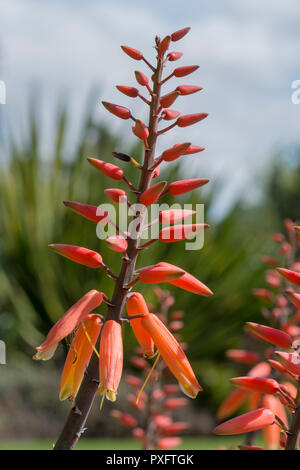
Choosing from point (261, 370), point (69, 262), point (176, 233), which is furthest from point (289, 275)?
point (69, 262)

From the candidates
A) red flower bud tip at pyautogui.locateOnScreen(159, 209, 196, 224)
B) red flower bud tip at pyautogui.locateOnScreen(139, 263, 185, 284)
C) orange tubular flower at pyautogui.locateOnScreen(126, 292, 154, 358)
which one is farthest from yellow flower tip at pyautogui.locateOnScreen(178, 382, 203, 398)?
red flower bud tip at pyautogui.locateOnScreen(159, 209, 196, 224)

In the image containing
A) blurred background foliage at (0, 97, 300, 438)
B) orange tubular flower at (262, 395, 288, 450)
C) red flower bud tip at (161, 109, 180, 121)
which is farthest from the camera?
blurred background foliage at (0, 97, 300, 438)

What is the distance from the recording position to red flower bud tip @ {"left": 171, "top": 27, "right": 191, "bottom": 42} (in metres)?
1.22

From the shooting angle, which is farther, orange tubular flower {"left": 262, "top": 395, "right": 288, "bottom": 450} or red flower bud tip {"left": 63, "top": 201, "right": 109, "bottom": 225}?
orange tubular flower {"left": 262, "top": 395, "right": 288, "bottom": 450}

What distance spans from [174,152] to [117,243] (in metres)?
0.22

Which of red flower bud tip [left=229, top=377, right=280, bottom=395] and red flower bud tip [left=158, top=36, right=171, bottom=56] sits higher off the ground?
red flower bud tip [left=158, top=36, right=171, bottom=56]

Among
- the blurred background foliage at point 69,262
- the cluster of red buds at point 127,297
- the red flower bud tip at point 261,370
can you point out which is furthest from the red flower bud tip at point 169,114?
the blurred background foliage at point 69,262

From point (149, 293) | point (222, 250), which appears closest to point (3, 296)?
point (149, 293)

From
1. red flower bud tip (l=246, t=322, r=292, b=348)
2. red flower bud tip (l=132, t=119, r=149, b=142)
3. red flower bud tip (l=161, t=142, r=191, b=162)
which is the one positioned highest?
red flower bud tip (l=132, t=119, r=149, b=142)

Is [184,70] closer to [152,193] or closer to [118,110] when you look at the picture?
[118,110]

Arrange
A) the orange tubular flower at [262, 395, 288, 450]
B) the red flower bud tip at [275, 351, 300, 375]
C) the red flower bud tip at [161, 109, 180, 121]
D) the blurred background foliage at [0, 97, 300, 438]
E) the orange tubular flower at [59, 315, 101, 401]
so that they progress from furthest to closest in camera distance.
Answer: the blurred background foliage at [0, 97, 300, 438] → the orange tubular flower at [262, 395, 288, 450] → the red flower bud tip at [161, 109, 180, 121] → the orange tubular flower at [59, 315, 101, 401] → the red flower bud tip at [275, 351, 300, 375]

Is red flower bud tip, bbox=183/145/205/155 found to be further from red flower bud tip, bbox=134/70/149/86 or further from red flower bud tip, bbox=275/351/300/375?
red flower bud tip, bbox=275/351/300/375

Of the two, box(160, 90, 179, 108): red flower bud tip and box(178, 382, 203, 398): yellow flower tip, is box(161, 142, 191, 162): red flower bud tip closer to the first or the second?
box(160, 90, 179, 108): red flower bud tip
